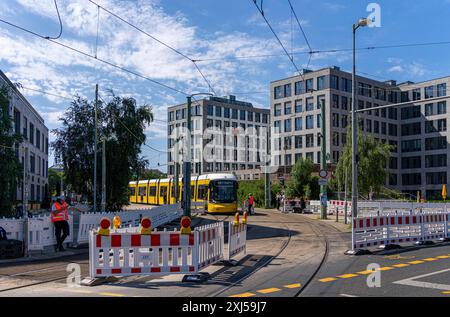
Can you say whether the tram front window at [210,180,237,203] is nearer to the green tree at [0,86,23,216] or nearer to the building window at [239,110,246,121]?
the green tree at [0,86,23,216]

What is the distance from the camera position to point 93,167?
1357 inches

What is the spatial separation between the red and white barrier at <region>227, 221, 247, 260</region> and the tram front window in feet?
66.9

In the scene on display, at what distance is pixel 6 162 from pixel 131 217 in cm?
579

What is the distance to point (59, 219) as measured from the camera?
1580cm

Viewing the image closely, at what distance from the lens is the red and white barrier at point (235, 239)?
13.1 meters

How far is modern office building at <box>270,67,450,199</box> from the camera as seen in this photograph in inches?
2958

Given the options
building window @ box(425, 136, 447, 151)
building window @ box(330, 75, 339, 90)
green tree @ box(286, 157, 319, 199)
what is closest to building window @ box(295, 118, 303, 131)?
building window @ box(330, 75, 339, 90)

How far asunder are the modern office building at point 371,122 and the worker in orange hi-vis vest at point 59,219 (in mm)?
59326

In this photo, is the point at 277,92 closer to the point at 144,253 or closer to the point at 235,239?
the point at 235,239

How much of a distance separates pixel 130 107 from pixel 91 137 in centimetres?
352

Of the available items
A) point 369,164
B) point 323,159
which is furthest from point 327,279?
point 369,164

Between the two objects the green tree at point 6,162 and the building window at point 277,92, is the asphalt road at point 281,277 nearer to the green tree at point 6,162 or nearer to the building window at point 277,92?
the green tree at point 6,162

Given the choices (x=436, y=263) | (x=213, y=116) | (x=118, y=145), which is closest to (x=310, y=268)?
(x=436, y=263)
